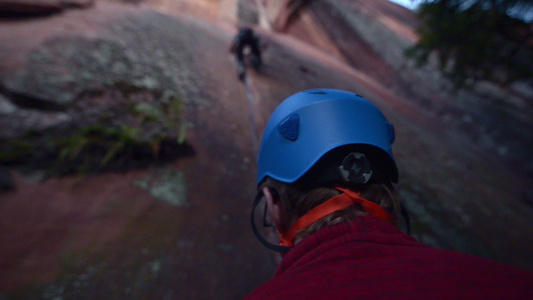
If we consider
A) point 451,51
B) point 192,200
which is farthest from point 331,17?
point 192,200

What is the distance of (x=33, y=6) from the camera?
16.1 feet

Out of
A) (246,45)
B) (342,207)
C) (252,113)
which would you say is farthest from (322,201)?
(246,45)

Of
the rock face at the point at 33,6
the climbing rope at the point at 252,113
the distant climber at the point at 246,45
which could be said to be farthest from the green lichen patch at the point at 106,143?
the rock face at the point at 33,6

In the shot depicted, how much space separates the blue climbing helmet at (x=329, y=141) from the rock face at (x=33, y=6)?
6.07 metres

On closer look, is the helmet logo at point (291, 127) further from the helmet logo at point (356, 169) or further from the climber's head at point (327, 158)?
the helmet logo at point (356, 169)

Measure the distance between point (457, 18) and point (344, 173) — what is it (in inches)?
244

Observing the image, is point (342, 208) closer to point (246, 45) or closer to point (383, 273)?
point (383, 273)

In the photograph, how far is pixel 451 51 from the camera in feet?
22.0

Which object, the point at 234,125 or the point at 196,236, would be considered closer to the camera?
the point at 196,236

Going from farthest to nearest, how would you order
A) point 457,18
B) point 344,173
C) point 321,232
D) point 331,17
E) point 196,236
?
point 331,17
point 457,18
point 196,236
point 344,173
point 321,232

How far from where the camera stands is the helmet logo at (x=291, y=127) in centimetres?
116

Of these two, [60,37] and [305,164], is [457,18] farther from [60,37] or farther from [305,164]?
[60,37]

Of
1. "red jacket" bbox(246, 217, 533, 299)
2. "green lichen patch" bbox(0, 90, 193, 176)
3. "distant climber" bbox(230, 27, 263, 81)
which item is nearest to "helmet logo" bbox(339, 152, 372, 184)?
"red jacket" bbox(246, 217, 533, 299)

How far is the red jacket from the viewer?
0.58 metres
